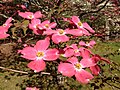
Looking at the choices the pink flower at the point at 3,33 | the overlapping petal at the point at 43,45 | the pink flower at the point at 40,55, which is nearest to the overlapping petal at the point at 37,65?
the pink flower at the point at 40,55

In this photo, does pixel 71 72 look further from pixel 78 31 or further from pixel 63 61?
pixel 78 31

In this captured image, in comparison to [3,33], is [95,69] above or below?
below

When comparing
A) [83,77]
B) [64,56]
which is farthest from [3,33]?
[83,77]

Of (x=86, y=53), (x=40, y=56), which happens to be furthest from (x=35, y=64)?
(x=86, y=53)

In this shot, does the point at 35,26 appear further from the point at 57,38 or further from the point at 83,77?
the point at 83,77

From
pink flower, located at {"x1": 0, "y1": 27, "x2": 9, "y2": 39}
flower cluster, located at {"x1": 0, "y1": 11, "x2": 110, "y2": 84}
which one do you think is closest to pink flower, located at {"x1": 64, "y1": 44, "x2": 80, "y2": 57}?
flower cluster, located at {"x1": 0, "y1": 11, "x2": 110, "y2": 84}

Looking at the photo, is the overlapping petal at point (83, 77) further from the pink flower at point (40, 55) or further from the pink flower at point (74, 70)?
the pink flower at point (40, 55)

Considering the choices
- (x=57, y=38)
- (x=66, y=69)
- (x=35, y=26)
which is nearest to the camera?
(x=66, y=69)

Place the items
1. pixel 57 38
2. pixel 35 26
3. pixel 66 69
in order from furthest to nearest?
1. pixel 35 26
2. pixel 57 38
3. pixel 66 69
